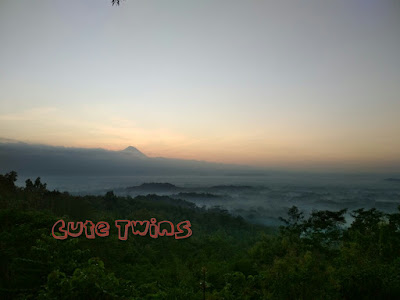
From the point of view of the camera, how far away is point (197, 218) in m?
44.6

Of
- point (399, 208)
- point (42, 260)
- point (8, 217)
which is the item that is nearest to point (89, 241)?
point (8, 217)

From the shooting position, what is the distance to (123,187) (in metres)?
99.0

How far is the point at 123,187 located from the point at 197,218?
62.3m

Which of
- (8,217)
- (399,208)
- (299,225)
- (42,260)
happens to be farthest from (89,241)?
(399,208)

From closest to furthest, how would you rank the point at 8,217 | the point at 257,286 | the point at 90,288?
1. the point at 90,288
2. the point at 257,286
3. the point at 8,217

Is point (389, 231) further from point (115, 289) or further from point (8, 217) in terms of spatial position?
point (8, 217)

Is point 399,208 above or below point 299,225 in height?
above

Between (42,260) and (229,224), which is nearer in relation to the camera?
(42,260)

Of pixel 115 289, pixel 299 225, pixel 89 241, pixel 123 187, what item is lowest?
pixel 123 187

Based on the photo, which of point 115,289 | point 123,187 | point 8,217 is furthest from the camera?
point 123,187

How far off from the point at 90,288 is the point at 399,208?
36.6ft

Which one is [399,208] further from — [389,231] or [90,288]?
[90,288]

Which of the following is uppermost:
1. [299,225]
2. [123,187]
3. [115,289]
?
[115,289]

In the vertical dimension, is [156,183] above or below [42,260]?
below
